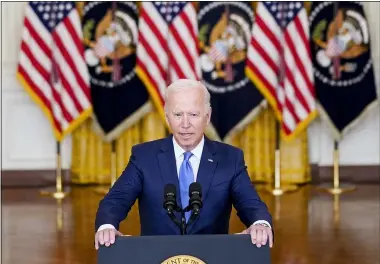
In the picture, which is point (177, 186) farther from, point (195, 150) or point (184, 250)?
point (184, 250)

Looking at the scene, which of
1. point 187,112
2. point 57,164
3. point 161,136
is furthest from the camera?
point 161,136

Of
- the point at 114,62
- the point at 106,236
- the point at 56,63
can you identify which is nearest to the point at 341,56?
the point at 114,62

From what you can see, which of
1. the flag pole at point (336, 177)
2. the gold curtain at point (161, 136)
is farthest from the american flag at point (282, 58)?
the gold curtain at point (161, 136)

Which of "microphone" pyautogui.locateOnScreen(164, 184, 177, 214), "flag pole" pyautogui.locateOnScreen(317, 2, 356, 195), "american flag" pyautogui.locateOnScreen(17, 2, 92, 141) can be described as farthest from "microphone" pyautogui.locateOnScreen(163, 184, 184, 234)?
"flag pole" pyautogui.locateOnScreen(317, 2, 356, 195)

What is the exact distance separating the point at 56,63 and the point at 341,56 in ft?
10.0

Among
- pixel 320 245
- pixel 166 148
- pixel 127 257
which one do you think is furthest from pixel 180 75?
pixel 127 257

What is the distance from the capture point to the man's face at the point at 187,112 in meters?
2.58

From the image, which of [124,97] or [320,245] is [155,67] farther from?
[320,245]

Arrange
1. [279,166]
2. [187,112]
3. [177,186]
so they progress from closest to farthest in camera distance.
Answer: [187,112] → [177,186] → [279,166]

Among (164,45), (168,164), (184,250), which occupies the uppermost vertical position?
(164,45)

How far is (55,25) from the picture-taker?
805 centimetres

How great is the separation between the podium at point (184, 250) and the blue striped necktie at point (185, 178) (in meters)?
0.47

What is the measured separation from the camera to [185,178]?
2781 millimetres

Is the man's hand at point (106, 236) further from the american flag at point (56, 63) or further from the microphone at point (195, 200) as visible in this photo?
the american flag at point (56, 63)
